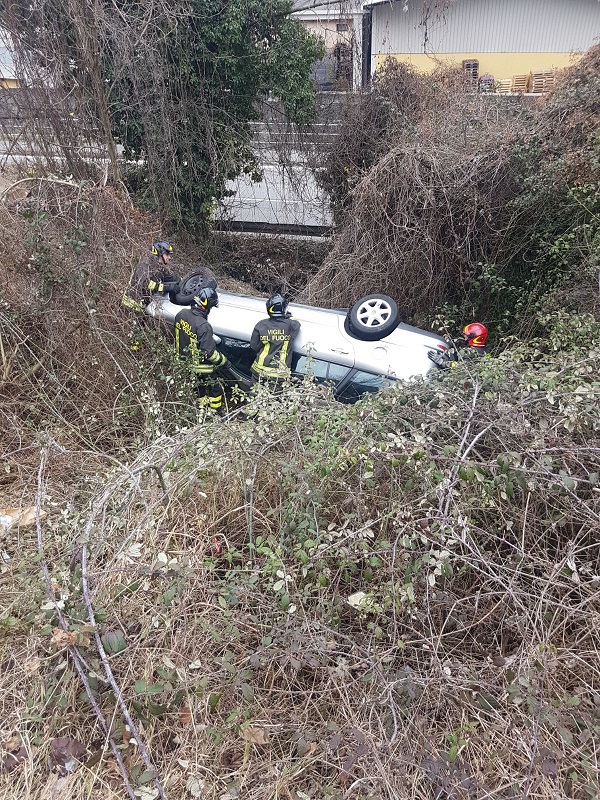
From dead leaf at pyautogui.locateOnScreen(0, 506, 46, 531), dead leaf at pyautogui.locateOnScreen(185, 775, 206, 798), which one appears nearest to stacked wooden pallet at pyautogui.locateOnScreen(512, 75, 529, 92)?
dead leaf at pyautogui.locateOnScreen(0, 506, 46, 531)

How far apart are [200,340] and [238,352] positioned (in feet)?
1.37

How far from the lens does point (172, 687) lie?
229 centimetres

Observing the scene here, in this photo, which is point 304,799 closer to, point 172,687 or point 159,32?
point 172,687

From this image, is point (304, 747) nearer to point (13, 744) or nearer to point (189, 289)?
point (13, 744)

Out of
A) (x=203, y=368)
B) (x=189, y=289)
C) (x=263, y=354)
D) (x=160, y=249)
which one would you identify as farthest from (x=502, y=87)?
(x=203, y=368)

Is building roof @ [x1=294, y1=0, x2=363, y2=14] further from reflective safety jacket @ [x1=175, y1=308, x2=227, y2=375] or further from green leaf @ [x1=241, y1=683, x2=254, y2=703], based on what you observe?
green leaf @ [x1=241, y1=683, x2=254, y2=703]

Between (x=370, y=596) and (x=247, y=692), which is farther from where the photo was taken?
(x=370, y=596)

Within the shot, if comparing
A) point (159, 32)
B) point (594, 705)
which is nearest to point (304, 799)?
point (594, 705)

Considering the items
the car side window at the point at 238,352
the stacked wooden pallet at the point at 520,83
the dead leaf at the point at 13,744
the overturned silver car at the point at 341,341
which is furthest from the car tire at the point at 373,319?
the stacked wooden pallet at the point at 520,83

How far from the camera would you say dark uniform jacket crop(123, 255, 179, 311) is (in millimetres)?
5539

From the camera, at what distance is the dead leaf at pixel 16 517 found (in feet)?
11.5

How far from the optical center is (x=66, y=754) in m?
2.08

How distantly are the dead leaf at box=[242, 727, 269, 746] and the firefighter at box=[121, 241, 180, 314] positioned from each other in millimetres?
4243

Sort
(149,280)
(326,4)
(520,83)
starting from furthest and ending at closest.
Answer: (520,83)
(326,4)
(149,280)
